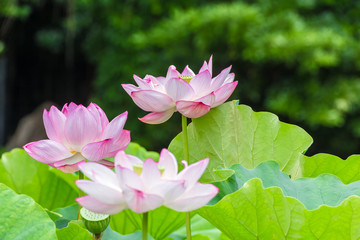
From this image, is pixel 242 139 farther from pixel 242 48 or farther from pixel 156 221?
pixel 242 48

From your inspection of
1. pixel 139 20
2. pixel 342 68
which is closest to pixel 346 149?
pixel 342 68

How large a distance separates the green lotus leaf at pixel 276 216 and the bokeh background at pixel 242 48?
2.12m

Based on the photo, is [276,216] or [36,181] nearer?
[276,216]

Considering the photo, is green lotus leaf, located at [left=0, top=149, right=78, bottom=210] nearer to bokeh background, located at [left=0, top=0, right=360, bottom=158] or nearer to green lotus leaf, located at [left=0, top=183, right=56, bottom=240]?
green lotus leaf, located at [left=0, top=183, right=56, bottom=240]

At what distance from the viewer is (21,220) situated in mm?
347

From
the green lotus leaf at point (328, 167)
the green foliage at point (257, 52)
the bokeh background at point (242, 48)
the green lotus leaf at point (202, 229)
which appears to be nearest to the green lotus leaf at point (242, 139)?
the green lotus leaf at point (328, 167)

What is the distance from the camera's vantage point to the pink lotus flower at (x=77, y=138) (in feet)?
1.20

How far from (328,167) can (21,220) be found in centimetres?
30

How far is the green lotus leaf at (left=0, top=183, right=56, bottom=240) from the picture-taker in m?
0.34

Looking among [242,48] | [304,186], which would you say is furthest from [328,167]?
[242,48]

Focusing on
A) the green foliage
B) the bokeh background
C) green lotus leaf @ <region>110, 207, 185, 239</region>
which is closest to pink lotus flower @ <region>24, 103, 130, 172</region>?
green lotus leaf @ <region>110, 207, 185, 239</region>

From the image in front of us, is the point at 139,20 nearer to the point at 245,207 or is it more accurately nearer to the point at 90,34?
the point at 90,34

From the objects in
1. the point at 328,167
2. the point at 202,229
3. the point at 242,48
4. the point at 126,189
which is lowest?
the point at 242,48

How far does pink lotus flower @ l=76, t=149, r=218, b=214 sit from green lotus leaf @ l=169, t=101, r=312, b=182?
194 mm
